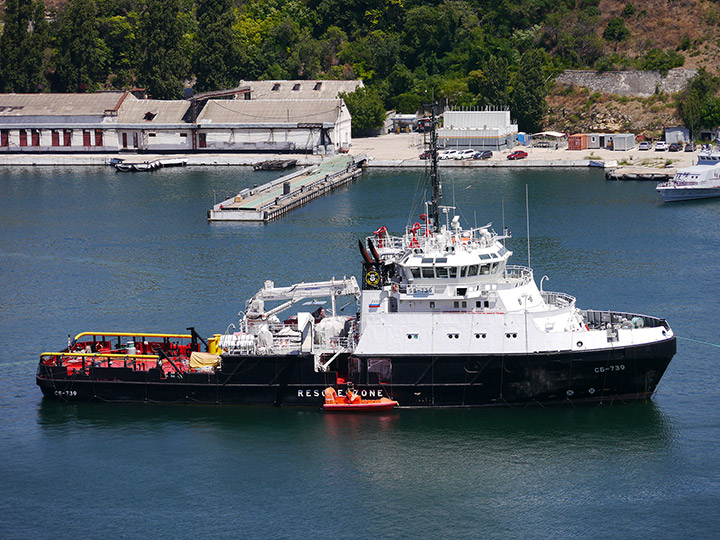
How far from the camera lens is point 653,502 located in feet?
111

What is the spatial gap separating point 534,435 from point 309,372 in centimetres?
800

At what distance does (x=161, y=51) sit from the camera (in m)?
123

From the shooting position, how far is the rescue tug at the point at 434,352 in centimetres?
3906

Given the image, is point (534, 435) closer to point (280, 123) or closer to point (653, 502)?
point (653, 502)

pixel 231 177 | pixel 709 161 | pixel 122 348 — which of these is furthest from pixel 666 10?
pixel 122 348

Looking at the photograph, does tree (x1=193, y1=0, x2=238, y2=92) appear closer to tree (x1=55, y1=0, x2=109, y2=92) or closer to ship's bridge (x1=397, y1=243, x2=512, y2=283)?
tree (x1=55, y1=0, x2=109, y2=92)

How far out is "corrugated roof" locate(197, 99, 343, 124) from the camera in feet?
363

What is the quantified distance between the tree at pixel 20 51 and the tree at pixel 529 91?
51.2 m

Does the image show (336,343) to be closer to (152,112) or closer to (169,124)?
Result: (169,124)

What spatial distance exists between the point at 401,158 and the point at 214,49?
3137cm

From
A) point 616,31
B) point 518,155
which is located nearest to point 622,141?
point 518,155

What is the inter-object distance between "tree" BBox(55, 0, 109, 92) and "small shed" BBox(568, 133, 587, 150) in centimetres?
5431

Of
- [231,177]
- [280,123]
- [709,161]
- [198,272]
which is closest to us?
[198,272]

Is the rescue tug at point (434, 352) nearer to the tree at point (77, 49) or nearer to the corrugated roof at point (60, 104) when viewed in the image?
the corrugated roof at point (60, 104)
